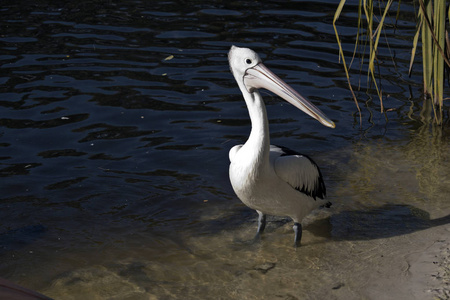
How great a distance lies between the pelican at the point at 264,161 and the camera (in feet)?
14.5

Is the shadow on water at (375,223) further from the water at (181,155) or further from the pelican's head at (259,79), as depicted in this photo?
the pelican's head at (259,79)

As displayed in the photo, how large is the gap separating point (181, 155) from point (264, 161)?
85.0 inches

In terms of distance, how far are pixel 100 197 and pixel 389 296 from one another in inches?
108

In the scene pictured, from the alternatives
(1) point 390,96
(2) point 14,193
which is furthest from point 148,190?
(1) point 390,96

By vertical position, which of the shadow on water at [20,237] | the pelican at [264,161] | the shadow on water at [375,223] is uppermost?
the pelican at [264,161]

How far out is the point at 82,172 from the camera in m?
6.10

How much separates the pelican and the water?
46 cm

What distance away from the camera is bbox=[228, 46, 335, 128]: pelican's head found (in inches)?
177

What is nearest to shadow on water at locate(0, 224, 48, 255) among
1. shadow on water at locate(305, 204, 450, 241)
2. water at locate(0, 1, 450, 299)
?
water at locate(0, 1, 450, 299)

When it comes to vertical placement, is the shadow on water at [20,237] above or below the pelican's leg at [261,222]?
below

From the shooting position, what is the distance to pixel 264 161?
14.6ft

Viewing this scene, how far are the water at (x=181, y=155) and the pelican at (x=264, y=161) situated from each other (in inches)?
18.1

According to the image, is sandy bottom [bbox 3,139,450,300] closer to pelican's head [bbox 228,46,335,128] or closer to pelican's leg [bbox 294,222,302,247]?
pelican's leg [bbox 294,222,302,247]

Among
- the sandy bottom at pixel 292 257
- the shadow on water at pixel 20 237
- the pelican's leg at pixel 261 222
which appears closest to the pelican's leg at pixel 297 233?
the sandy bottom at pixel 292 257
